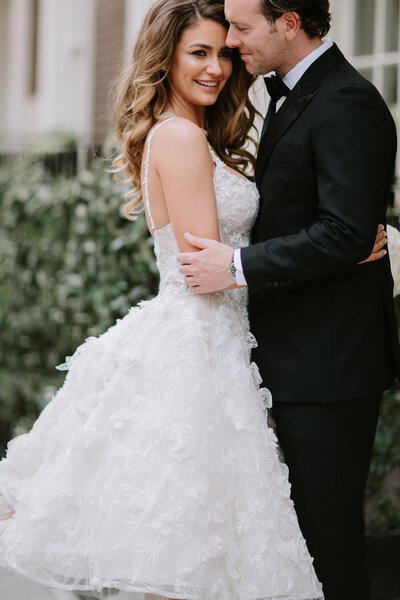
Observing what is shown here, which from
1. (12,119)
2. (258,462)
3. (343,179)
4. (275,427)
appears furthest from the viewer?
(12,119)

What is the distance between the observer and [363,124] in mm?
2654

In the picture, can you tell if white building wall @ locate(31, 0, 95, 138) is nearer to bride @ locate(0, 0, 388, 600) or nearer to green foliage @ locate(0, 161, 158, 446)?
green foliage @ locate(0, 161, 158, 446)

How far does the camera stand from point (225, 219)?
120 inches

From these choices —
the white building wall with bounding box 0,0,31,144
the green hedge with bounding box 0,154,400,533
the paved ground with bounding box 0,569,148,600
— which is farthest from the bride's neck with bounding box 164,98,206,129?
the white building wall with bounding box 0,0,31,144

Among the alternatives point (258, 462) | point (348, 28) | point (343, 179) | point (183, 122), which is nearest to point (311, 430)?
point (258, 462)

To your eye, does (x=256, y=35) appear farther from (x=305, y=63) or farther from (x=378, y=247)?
(x=378, y=247)

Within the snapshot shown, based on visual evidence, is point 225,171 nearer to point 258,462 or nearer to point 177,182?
point 177,182

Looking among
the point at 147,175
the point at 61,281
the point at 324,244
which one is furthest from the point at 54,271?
the point at 324,244

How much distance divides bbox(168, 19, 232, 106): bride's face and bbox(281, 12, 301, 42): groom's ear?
35 cm

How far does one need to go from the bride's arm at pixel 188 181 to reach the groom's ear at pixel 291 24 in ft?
1.46

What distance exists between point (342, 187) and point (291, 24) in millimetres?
629

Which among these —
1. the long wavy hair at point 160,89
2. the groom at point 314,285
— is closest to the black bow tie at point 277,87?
the groom at point 314,285

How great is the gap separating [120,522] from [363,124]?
1.48 metres

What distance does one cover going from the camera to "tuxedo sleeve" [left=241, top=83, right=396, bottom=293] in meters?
2.64
